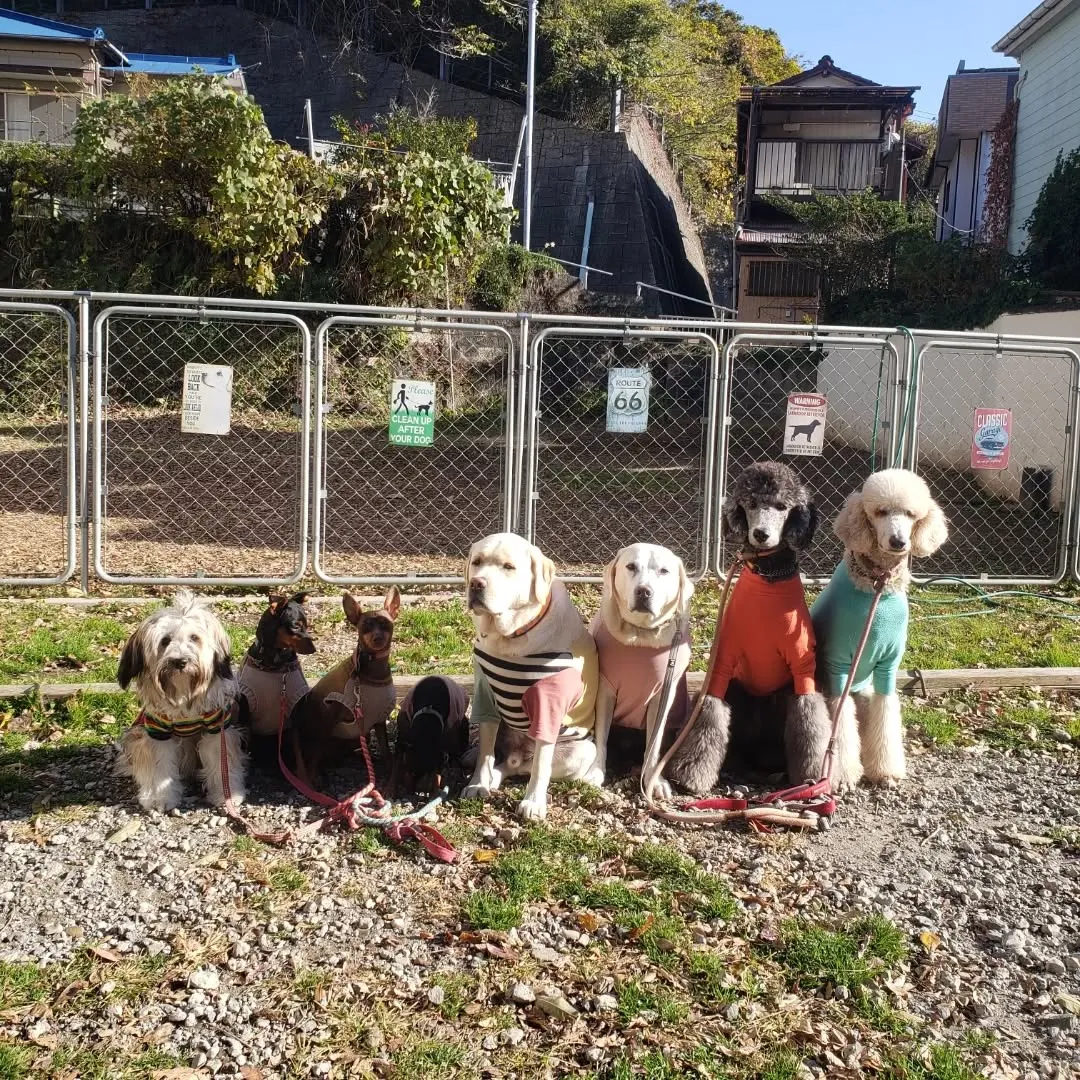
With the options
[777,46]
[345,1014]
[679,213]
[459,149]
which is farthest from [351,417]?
[777,46]

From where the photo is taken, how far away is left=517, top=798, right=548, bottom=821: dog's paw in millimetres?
3840

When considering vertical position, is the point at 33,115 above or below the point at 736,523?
above

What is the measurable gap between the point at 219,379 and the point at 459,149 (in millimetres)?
9911

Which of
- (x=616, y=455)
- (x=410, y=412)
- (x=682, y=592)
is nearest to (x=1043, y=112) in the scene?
(x=616, y=455)

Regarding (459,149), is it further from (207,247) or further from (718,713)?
(718,713)

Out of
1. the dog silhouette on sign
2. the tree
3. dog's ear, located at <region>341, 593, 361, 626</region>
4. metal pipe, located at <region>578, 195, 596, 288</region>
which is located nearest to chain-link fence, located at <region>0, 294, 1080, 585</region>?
the dog silhouette on sign

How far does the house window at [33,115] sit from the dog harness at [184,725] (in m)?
19.7

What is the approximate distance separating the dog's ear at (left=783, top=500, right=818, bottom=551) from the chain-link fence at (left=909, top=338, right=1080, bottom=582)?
369cm

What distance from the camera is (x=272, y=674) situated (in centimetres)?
420

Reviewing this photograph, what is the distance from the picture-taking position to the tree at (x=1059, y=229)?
1551cm

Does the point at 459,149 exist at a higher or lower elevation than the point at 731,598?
higher

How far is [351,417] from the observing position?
12453 mm

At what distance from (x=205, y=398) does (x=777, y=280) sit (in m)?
20.3

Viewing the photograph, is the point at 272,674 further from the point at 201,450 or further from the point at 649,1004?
the point at 201,450
